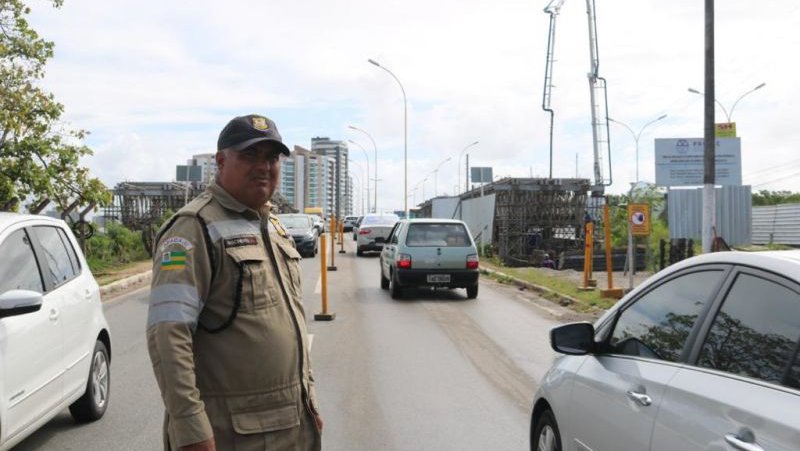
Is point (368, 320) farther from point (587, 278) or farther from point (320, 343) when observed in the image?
point (587, 278)

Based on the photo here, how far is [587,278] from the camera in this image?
15.3m

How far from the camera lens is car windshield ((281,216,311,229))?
90.7 feet

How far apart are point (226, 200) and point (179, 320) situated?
0.53m

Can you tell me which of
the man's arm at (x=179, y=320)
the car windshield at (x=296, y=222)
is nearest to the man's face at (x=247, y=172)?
the man's arm at (x=179, y=320)

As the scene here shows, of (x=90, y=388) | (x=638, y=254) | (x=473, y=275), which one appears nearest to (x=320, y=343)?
(x=90, y=388)

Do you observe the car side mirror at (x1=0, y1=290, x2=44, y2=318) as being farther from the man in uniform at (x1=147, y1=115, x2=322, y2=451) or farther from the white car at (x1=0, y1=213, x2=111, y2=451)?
the man in uniform at (x1=147, y1=115, x2=322, y2=451)

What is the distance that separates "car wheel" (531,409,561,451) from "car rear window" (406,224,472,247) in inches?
421

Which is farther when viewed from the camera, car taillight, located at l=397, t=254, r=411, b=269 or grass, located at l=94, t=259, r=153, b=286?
grass, located at l=94, t=259, r=153, b=286

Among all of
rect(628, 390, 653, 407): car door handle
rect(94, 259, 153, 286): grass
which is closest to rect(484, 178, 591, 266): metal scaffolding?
rect(94, 259, 153, 286): grass

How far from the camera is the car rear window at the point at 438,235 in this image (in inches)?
595

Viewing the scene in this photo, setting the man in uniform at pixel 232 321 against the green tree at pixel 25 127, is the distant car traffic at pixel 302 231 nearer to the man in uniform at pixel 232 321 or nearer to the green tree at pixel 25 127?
the green tree at pixel 25 127

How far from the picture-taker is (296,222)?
1109 inches

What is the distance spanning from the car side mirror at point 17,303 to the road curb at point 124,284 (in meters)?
10.5

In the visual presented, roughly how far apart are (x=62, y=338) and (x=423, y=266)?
32.8ft
